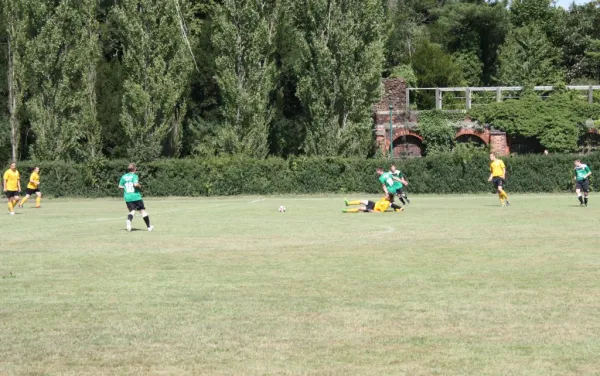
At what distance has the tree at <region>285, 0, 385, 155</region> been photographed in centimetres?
5538

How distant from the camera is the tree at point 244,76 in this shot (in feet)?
182

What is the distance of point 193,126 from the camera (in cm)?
6253

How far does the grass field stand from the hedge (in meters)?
26.5

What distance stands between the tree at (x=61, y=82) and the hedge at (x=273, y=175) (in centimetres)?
230

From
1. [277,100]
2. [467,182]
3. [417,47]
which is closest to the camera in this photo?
[467,182]

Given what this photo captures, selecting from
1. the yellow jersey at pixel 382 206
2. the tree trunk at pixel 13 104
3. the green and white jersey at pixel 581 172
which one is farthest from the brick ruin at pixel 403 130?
the yellow jersey at pixel 382 206

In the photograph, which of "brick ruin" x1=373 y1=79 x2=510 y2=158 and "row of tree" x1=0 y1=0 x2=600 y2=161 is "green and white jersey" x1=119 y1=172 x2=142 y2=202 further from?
"brick ruin" x1=373 y1=79 x2=510 y2=158

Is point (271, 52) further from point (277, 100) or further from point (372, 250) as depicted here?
point (372, 250)

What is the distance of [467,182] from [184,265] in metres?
36.0

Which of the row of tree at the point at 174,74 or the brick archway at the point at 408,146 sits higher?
the row of tree at the point at 174,74

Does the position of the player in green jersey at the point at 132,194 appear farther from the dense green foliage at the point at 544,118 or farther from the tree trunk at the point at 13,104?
the dense green foliage at the point at 544,118

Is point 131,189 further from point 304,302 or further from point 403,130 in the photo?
point 403,130

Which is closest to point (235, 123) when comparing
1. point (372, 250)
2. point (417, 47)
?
point (417, 47)

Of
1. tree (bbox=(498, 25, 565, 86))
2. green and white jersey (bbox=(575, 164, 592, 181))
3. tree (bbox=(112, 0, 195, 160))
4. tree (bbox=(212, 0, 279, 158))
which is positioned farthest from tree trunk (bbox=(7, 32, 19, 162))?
green and white jersey (bbox=(575, 164, 592, 181))
